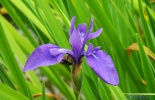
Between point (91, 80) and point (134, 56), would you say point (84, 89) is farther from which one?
point (134, 56)

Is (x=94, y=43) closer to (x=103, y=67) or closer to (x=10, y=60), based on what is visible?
(x=10, y=60)

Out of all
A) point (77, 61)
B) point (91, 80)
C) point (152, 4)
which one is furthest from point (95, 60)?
point (152, 4)

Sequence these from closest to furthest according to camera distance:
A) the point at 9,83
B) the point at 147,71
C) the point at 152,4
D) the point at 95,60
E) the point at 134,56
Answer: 1. the point at 95,60
2. the point at 147,71
3. the point at 9,83
4. the point at 134,56
5. the point at 152,4

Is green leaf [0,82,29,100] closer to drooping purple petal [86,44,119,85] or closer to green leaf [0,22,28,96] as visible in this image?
green leaf [0,22,28,96]

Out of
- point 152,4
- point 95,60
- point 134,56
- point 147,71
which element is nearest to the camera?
point 95,60

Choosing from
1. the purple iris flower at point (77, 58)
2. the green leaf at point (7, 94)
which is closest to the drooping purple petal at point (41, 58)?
the purple iris flower at point (77, 58)

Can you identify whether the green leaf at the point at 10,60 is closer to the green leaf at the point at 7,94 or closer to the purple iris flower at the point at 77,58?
the green leaf at the point at 7,94

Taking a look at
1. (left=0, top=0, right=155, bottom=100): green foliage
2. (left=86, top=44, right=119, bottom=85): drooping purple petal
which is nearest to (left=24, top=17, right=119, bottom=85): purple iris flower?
(left=86, top=44, right=119, bottom=85): drooping purple petal
